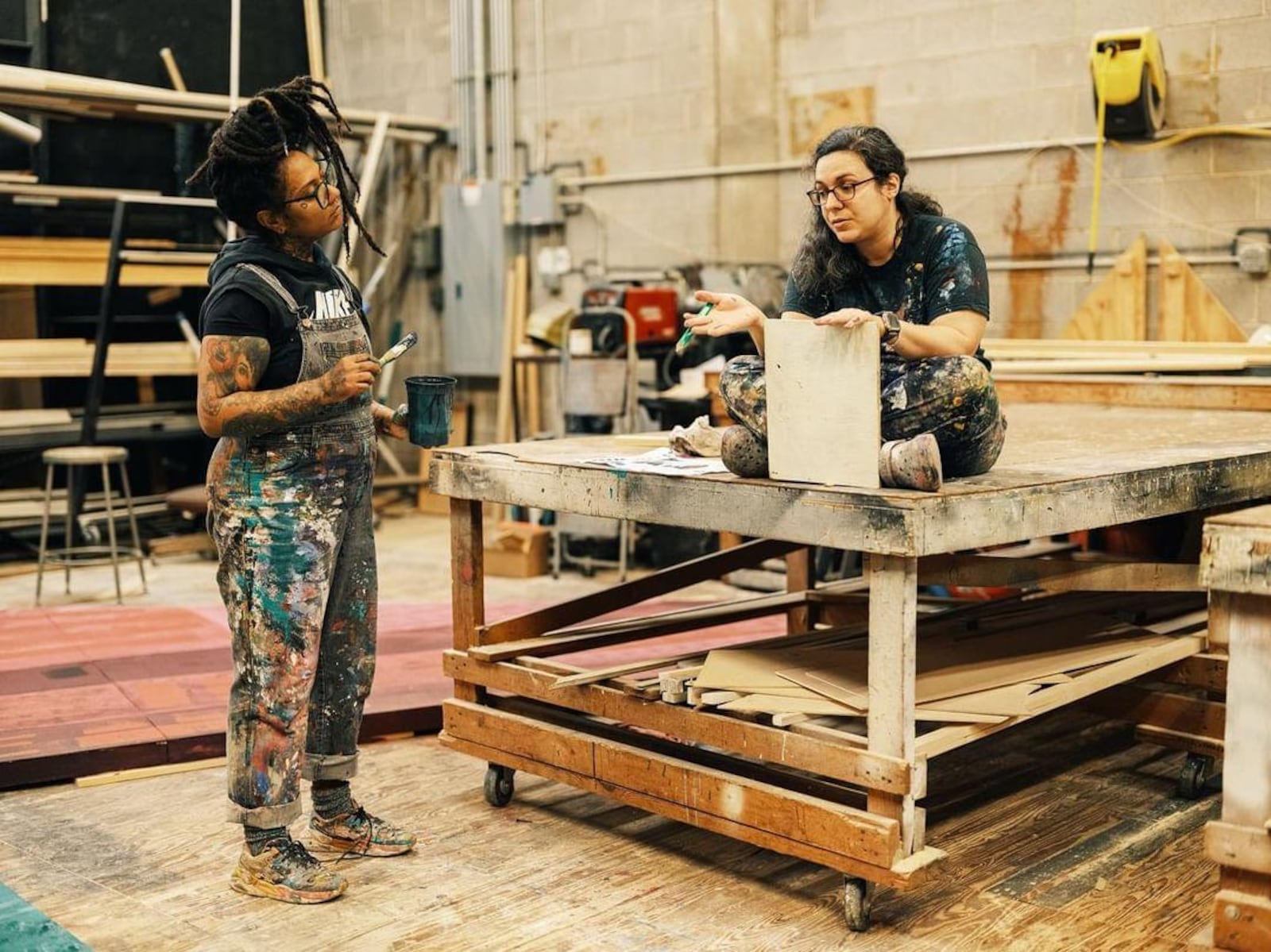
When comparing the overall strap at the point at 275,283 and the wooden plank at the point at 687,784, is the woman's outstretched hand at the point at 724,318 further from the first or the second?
the wooden plank at the point at 687,784

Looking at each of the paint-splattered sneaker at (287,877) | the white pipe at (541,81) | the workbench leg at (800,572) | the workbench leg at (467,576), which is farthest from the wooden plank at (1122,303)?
the paint-splattered sneaker at (287,877)

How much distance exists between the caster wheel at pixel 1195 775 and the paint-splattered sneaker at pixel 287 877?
2.01 metres

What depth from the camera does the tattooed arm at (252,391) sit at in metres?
2.70

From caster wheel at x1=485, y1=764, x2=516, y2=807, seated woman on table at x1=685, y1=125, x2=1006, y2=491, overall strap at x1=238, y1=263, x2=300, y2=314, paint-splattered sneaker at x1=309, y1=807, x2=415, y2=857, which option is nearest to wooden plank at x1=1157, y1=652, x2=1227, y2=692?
seated woman on table at x1=685, y1=125, x2=1006, y2=491

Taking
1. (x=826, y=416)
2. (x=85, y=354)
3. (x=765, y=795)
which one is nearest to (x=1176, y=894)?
(x=765, y=795)

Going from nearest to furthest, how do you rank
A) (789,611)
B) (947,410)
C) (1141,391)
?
(947,410)
(789,611)
(1141,391)

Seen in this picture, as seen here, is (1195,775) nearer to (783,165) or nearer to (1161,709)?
(1161,709)

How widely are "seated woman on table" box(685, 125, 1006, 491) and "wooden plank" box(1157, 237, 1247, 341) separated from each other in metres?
3.28

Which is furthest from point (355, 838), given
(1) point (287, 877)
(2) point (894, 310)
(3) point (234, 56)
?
(3) point (234, 56)

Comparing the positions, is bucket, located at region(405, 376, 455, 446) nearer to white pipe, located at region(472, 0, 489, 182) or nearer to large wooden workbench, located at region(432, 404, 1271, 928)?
large wooden workbench, located at region(432, 404, 1271, 928)

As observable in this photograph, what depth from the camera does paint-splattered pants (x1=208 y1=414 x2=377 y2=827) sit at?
2.78m

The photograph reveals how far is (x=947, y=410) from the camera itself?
283cm

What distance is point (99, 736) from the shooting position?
375cm

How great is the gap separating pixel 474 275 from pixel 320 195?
6000 millimetres
